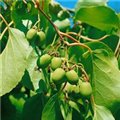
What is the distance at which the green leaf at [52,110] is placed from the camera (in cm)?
120

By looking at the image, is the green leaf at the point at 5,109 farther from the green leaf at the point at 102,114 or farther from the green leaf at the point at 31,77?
the green leaf at the point at 102,114

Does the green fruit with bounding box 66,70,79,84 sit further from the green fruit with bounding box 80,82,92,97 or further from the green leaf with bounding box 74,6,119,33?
the green leaf with bounding box 74,6,119,33

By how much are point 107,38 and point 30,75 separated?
483 millimetres

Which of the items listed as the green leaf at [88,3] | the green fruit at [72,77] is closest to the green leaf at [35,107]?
the green fruit at [72,77]

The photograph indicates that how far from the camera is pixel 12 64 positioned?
1127mm

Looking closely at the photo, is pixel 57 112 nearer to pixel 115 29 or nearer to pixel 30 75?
pixel 30 75

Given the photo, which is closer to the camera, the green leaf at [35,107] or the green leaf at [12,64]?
the green leaf at [12,64]

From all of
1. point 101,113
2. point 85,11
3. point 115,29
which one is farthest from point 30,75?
point 115,29

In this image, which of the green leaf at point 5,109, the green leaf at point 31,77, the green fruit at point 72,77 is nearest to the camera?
the green fruit at point 72,77

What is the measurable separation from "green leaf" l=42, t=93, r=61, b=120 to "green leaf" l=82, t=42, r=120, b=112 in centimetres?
15

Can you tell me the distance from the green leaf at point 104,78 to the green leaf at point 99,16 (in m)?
0.29

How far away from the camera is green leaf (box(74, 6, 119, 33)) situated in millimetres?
1557

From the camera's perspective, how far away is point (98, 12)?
1566mm

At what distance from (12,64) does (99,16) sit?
596 mm
